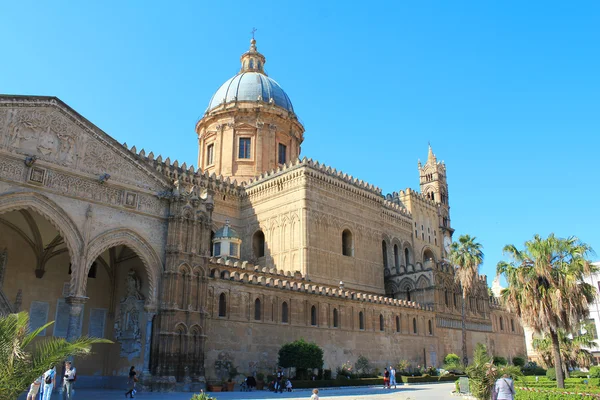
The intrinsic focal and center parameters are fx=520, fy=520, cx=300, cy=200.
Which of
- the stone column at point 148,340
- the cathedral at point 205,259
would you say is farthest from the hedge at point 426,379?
the stone column at point 148,340

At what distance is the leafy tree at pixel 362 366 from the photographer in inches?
1142

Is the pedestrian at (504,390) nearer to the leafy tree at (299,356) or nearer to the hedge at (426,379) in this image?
the leafy tree at (299,356)

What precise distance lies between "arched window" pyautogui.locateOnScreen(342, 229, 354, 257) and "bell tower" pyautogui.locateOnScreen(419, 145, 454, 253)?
52.8 ft

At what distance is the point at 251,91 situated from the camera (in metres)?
44.0

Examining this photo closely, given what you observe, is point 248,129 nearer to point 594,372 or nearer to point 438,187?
point 438,187

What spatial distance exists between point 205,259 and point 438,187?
36.0 metres

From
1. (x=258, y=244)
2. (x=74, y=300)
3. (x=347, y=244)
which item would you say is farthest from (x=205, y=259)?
(x=347, y=244)

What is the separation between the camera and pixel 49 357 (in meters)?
8.40

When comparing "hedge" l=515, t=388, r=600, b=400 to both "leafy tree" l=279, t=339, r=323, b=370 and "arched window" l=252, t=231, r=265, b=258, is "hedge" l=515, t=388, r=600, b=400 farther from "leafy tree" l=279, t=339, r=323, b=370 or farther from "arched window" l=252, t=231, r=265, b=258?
"arched window" l=252, t=231, r=265, b=258

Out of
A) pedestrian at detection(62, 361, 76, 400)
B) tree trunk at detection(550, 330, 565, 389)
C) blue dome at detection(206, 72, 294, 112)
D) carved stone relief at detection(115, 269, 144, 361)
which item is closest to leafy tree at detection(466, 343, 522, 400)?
tree trunk at detection(550, 330, 565, 389)

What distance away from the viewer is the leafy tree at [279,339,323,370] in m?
23.2

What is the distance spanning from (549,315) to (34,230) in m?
21.7

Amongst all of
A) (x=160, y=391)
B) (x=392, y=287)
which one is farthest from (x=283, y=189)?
(x=160, y=391)

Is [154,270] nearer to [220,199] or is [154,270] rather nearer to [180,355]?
[180,355]
